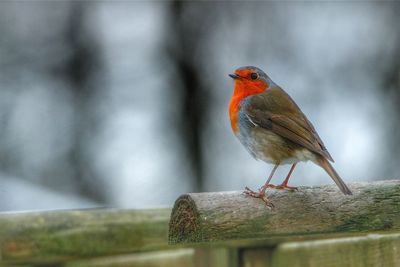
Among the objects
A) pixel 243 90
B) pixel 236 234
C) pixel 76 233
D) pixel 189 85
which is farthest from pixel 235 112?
pixel 189 85

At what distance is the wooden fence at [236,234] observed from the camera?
92.8 inches

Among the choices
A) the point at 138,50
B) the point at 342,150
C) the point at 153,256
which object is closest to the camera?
the point at 153,256

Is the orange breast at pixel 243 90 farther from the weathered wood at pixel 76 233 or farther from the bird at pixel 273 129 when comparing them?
the weathered wood at pixel 76 233

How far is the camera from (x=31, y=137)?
8.90m

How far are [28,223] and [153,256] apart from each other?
491mm

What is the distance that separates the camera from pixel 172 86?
969cm

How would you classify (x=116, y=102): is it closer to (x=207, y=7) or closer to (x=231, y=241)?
(x=207, y=7)

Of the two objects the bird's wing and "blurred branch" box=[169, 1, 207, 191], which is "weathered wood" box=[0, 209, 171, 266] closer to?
the bird's wing

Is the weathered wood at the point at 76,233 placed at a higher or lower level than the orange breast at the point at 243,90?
lower

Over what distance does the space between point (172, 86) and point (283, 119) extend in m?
5.77

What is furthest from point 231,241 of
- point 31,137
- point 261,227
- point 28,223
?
point 31,137

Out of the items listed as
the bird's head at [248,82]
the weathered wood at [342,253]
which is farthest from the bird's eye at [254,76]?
the weathered wood at [342,253]

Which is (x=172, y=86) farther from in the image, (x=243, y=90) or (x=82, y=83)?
(x=243, y=90)

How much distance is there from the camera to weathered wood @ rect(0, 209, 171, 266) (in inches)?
101
